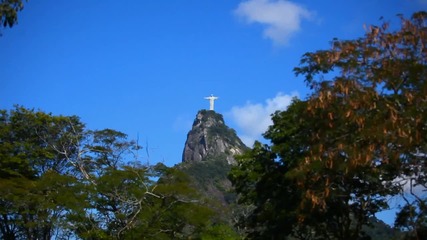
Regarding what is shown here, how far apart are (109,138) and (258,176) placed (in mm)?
8247

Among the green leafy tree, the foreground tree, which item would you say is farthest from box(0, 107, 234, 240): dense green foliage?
the foreground tree

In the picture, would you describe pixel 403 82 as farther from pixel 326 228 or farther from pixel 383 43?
pixel 326 228

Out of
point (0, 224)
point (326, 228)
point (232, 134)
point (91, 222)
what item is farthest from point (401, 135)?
point (232, 134)

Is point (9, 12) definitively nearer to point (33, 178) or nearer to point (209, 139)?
point (33, 178)

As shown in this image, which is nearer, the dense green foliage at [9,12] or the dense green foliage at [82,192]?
the dense green foliage at [9,12]

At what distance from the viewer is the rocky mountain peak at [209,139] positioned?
97256mm

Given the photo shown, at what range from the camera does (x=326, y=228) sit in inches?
751

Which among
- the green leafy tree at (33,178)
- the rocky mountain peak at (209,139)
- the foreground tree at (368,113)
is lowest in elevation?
the foreground tree at (368,113)

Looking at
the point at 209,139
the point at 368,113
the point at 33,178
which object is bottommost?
the point at 368,113

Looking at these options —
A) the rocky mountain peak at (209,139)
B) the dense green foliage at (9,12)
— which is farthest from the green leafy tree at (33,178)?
the rocky mountain peak at (209,139)

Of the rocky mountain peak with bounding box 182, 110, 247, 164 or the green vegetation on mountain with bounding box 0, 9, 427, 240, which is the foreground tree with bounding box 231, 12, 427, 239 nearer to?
the green vegetation on mountain with bounding box 0, 9, 427, 240

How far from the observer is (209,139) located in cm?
9944

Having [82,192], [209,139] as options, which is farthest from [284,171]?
[209,139]

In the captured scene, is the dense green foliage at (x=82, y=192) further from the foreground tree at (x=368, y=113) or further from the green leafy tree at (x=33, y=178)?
the foreground tree at (x=368, y=113)
